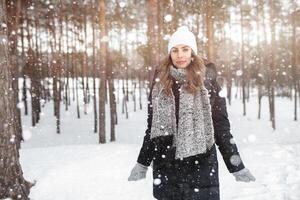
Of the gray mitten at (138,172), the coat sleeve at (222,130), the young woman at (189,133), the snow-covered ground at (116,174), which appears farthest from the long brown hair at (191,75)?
the snow-covered ground at (116,174)

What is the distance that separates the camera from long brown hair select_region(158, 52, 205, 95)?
120 inches

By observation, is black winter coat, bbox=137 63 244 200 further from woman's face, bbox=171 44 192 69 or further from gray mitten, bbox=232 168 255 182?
woman's face, bbox=171 44 192 69

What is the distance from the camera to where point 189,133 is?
3.03 meters

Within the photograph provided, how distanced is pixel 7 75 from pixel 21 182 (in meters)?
1.69

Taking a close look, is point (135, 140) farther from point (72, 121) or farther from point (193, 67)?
point (193, 67)

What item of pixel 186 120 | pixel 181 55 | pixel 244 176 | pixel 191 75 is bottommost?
pixel 244 176

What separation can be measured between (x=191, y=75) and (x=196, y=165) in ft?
2.38

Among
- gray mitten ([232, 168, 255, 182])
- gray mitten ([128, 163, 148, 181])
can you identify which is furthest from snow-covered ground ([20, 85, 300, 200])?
gray mitten ([128, 163, 148, 181])

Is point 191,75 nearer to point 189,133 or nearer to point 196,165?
point 189,133

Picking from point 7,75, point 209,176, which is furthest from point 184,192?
point 7,75

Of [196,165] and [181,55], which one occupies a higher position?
[181,55]

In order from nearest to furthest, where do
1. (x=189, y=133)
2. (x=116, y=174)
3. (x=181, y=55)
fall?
(x=189, y=133) → (x=181, y=55) → (x=116, y=174)

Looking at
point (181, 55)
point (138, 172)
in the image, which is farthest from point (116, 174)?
point (181, 55)

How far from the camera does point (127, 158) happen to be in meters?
9.80
